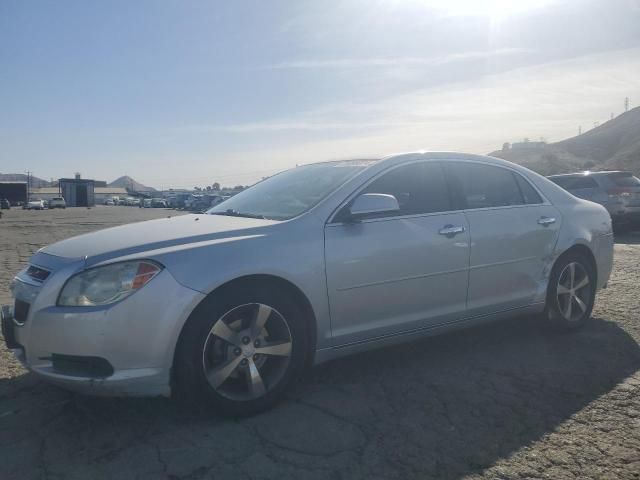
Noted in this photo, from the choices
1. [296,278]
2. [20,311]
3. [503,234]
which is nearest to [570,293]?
[503,234]

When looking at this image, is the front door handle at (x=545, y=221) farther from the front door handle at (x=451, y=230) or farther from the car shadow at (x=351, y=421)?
the car shadow at (x=351, y=421)

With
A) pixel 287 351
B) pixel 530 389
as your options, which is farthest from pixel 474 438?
pixel 287 351

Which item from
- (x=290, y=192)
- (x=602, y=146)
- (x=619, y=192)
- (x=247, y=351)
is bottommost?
(x=247, y=351)

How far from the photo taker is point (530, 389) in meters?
3.46

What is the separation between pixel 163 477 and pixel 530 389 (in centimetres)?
231

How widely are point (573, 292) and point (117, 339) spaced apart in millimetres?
3792

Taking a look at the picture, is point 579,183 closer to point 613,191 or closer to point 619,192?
point 613,191

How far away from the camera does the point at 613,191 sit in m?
12.1

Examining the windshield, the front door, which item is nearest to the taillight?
the front door

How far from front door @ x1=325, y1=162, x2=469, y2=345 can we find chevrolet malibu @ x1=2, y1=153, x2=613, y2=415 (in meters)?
0.01

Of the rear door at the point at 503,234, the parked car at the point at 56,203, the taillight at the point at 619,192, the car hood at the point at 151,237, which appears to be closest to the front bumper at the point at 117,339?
the car hood at the point at 151,237

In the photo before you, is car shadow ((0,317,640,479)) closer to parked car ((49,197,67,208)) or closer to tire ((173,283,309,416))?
tire ((173,283,309,416))

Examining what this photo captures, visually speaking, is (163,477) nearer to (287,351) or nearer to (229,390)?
(229,390)

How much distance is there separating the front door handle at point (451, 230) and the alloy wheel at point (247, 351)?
141cm
